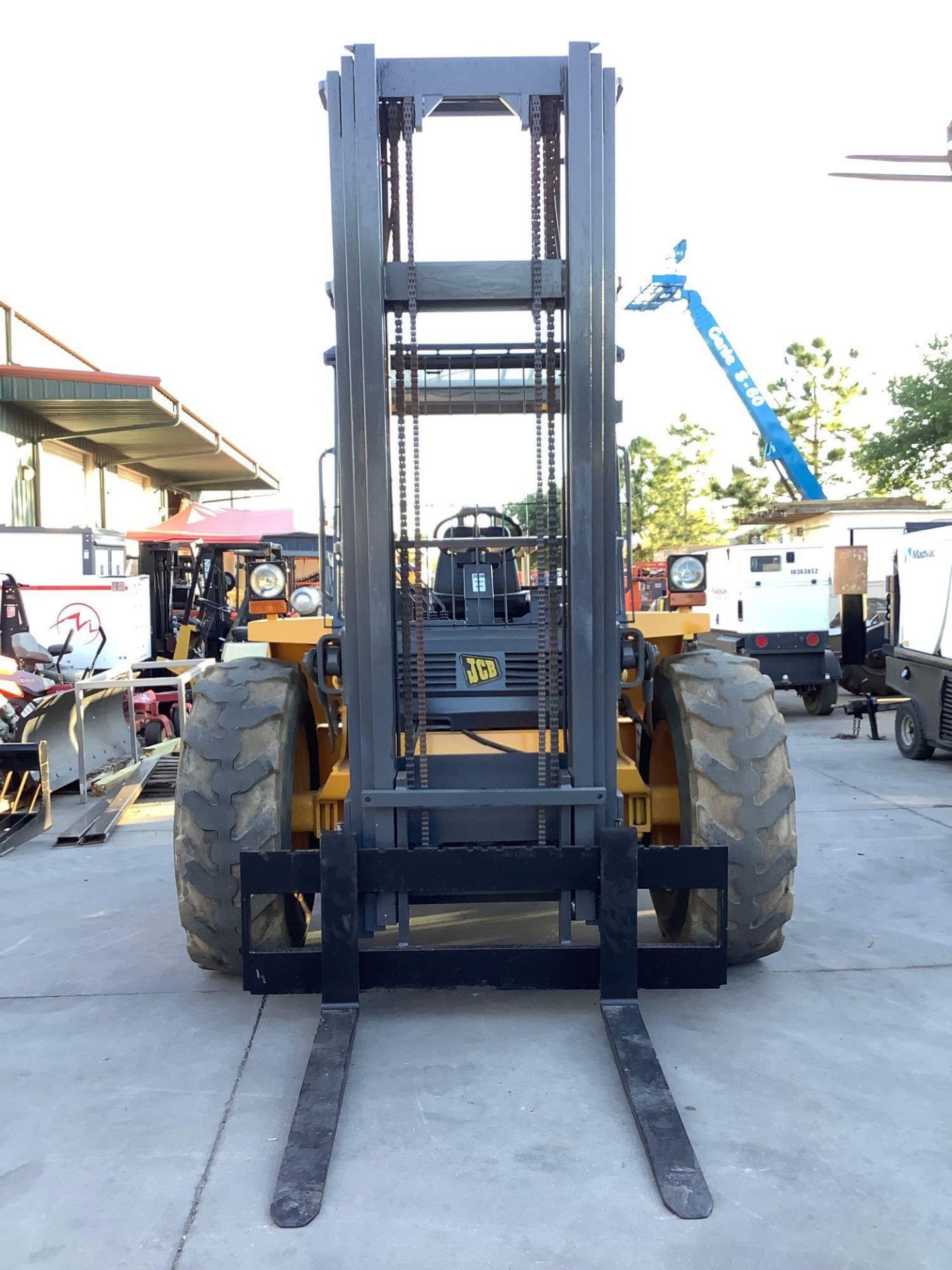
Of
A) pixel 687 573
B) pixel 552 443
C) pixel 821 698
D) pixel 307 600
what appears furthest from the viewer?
pixel 821 698

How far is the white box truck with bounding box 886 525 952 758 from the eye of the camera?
33.2ft

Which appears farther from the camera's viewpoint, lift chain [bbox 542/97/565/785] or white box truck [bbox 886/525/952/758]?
white box truck [bbox 886/525/952/758]

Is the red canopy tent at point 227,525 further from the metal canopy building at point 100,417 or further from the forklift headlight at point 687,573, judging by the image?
the forklift headlight at point 687,573

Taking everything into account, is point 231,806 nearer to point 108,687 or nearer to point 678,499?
point 108,687

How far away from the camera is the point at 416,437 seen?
12.3 ft

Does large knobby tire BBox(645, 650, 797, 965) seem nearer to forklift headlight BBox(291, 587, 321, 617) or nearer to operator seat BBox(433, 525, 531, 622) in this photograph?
operator seat BBox(433, 525, 531, 622)

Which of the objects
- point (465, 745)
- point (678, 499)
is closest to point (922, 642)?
point (465, 745)

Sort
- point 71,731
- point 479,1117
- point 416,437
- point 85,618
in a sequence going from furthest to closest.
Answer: point 85,618 → point 71,731 → point 416,437 → point 479,1117

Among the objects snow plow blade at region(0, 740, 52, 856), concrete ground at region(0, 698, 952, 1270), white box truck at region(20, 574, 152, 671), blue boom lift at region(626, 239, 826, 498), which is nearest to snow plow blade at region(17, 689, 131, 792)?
snow plow blade at region(0, 740, 52, 856)

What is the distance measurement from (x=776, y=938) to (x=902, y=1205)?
157 cm

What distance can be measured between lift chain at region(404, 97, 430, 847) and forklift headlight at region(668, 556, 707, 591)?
1.58 m

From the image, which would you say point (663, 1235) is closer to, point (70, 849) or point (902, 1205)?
point (902, 1205)

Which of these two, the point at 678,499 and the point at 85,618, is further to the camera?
the point at 678,499

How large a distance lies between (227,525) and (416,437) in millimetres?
22067
